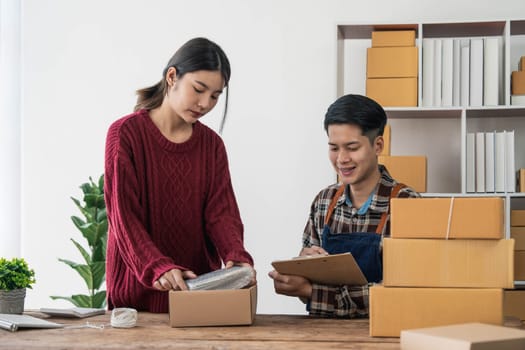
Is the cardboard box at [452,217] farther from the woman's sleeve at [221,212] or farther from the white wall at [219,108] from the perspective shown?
the white wall at [219,108]

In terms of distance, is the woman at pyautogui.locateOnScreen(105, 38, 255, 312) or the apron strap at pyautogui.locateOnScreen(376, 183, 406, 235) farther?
the apron strap at pyautogui.locateOnScreen(376, 183, 406, 235)

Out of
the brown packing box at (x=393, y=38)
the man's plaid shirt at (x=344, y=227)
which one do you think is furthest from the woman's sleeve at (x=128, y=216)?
the brown packing box at (x=393, y=38)

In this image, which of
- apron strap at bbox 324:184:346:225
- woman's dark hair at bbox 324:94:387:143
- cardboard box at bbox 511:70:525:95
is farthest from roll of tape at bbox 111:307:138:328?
cardboard box at bbox 511:70:525:95

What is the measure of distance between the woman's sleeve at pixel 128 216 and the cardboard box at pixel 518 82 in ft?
6.71

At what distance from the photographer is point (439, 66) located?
3.35 m

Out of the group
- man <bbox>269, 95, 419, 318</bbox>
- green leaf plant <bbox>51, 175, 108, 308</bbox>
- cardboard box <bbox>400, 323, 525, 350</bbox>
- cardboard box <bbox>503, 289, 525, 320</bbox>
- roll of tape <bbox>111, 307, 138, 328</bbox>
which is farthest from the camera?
green leaf plant <bbox>51, 175, 108, 308</bbox>

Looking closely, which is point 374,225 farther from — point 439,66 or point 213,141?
point 439,66

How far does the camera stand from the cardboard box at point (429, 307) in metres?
1.56

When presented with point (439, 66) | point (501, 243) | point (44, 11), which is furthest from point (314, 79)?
point (501, 243)

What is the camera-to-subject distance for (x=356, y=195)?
7.33ft

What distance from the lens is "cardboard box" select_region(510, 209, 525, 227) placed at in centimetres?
327

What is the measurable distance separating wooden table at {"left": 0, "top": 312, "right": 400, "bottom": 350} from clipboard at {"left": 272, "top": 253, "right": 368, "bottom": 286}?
0.37 feet

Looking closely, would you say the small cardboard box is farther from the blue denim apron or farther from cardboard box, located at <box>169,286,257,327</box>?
cardboard box, located at <box>169,286,257,327</box>

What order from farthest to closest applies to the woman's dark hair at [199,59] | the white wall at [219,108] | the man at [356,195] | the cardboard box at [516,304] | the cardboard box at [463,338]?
the white wall at [219,108] < the cardboard box at [516,304] < the man at [356,195] < the woman's dark hair at [199,59] < the cardboard box at [463,338]
